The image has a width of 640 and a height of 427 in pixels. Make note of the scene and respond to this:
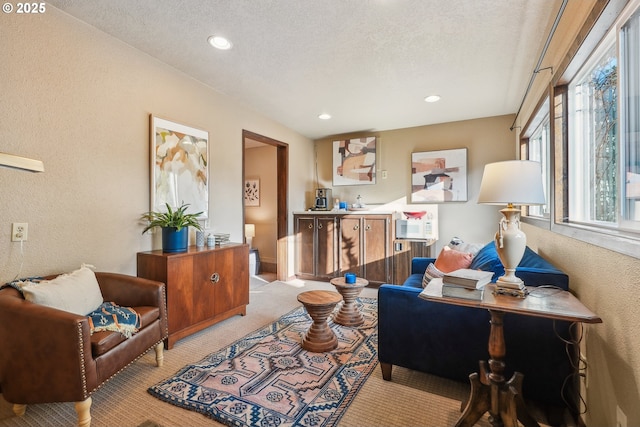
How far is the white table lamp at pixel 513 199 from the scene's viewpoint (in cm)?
145

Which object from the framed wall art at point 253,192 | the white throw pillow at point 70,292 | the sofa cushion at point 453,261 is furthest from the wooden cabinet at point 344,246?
the white throw pillow at point 70,292

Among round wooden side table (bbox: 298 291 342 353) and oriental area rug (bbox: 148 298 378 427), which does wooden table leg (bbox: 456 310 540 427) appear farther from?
round wooden side table (bbox: 298 291 342 353)

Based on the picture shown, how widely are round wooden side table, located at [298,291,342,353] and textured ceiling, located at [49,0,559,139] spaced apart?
2053 mm

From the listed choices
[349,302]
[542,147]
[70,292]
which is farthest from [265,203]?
[542,147]

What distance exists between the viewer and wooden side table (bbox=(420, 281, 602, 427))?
1296 mm

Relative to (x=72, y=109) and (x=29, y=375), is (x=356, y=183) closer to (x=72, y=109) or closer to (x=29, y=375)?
(x=72, y=109)

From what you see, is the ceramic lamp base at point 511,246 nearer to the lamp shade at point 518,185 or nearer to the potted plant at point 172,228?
the lamp shade at point 518,185

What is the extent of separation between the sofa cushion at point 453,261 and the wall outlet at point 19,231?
9.89 feet

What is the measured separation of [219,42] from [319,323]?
2.40m

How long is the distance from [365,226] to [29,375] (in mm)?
3574

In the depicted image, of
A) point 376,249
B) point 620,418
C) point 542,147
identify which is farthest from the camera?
point 376,249

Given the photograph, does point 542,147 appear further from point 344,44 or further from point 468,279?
point 468,279

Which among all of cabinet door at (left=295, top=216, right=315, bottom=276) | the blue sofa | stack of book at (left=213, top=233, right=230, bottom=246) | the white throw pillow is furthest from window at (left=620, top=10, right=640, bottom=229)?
cabinet door at (left=295, top=216, right=315, bottom=276)

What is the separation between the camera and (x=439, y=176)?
4352 millimetres
